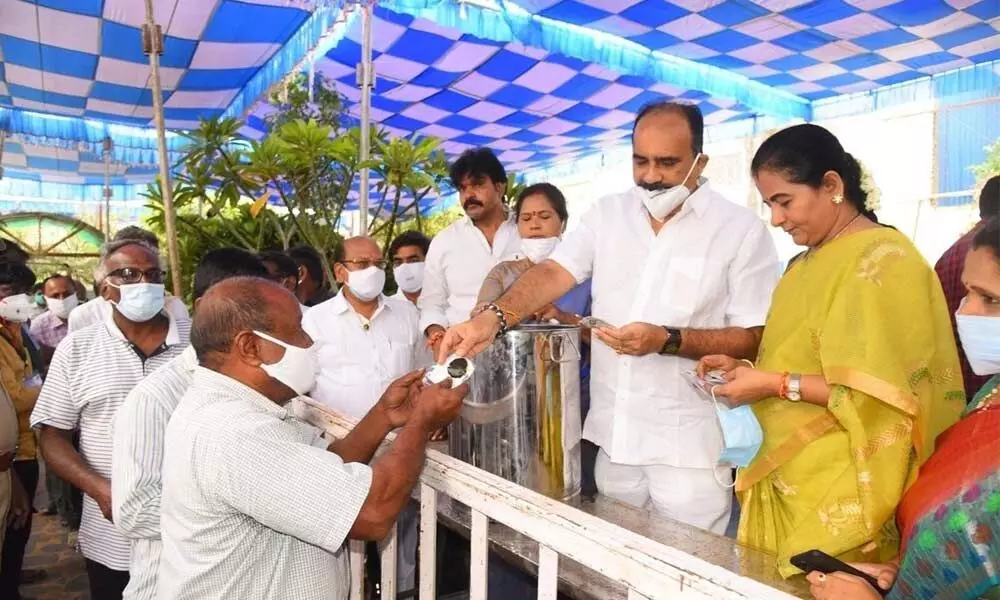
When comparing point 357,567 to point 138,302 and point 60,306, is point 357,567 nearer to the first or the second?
point 138,302

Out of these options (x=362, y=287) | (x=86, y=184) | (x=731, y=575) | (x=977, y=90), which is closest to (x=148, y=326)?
(x=362, y=287)

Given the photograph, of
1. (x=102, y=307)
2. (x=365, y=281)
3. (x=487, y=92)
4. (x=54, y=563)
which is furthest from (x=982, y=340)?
(x=487, y=92)

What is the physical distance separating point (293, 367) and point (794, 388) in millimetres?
1123

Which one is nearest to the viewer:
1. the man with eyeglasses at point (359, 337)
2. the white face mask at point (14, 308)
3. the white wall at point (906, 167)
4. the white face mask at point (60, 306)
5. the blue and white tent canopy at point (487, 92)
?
the man with eyeglasses at point (359, 337)

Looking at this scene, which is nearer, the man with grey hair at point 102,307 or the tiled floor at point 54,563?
the man with grey hair at point 102,307

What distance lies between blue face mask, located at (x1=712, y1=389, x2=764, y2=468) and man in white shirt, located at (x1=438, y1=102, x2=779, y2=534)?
1.01ft

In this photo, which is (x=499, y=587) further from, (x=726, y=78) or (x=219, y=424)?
(x=726, y=78)

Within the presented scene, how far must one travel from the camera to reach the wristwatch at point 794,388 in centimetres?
141

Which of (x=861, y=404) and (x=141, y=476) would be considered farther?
(x=141, y=476)

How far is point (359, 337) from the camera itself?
10.6 ft

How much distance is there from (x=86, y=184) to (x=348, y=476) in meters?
16.1

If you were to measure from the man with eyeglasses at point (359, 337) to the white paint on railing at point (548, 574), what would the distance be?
1.98 m

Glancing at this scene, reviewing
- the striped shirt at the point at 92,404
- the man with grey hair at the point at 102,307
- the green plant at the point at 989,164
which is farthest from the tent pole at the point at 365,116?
the green plant at the point at 989,164

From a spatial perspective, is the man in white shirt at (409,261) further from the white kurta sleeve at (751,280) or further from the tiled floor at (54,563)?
the white kurta sleeve at (751,280)
